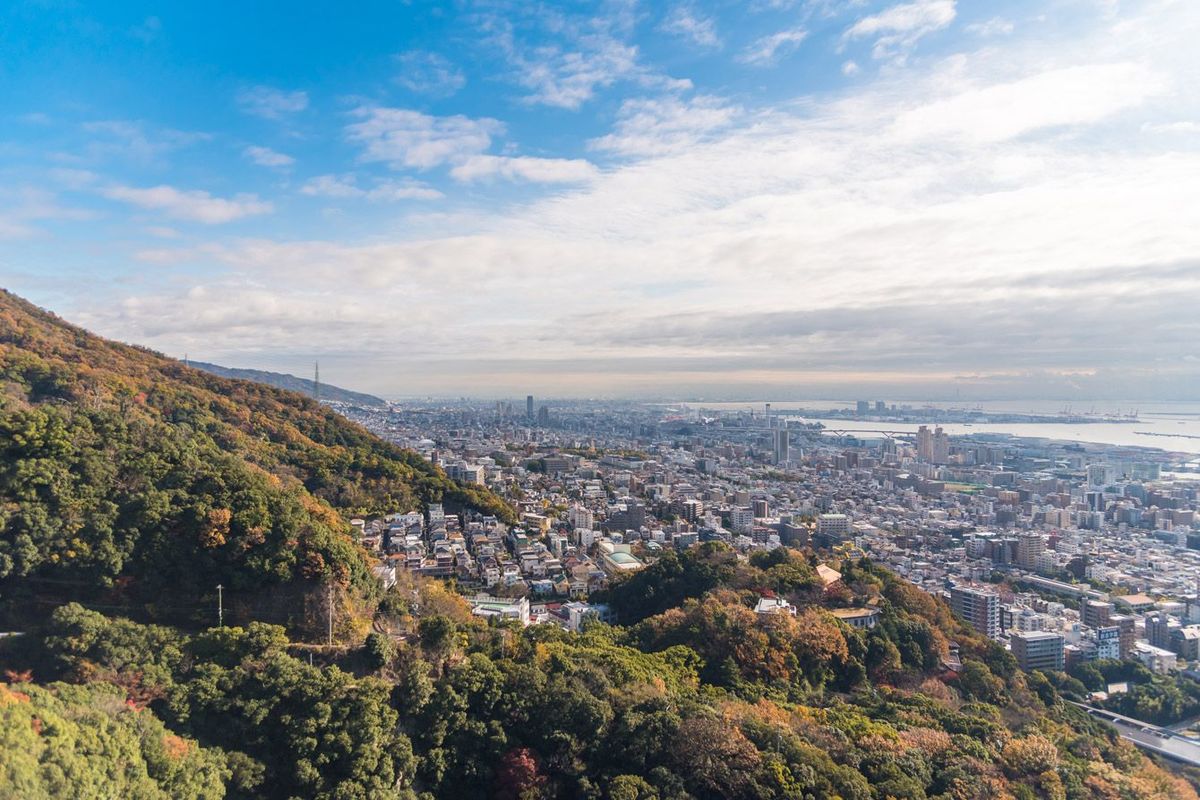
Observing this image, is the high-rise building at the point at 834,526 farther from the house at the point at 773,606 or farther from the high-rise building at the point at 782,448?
the high-rise building at the point at 782,448

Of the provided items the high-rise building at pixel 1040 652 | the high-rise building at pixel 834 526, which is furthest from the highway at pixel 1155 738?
the high-rise building at pixel 834 526

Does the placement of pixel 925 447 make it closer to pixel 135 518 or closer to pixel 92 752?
pixel 135 518

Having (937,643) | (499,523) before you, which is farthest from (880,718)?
(499,523)

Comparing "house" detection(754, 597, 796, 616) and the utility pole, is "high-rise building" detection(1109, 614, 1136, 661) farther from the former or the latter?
the utility pole

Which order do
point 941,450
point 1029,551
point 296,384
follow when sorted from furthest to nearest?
point 296,384, point 941,450, point 1029,551

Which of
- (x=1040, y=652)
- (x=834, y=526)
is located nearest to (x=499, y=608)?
(x=1040, y=652)
